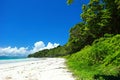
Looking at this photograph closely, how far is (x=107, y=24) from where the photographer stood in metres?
42.0

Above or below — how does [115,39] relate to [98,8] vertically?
below

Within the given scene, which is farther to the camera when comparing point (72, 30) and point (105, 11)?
point (72, 30)

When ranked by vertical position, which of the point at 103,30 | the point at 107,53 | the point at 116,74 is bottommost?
the point at 116,74

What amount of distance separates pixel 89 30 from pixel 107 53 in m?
25.8

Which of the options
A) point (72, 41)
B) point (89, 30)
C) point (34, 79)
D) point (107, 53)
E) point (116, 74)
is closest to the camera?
point (116, 74)

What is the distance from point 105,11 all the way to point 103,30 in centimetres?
356

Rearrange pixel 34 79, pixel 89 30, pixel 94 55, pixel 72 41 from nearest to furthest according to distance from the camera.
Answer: pixel 34 79 → pixel 94 55 → pixel 89 30 → pixel 72 41

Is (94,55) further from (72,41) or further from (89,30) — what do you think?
(72,41)

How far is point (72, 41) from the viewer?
6575cm

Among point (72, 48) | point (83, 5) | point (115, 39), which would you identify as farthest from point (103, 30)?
point (72, 48)

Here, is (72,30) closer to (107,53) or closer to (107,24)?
(107,24)

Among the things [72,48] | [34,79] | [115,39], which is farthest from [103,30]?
[34,79]

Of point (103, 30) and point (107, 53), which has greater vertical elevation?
point (103, 30)

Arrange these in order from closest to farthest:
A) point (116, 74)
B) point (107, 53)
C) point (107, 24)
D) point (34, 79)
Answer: point (116, 74), point (34, 79), point (107, 53), point (107, 24)
